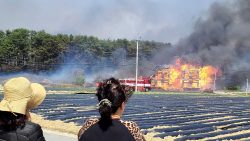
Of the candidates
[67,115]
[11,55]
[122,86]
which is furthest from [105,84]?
[11,55]

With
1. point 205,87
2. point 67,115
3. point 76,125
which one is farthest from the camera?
point 205,87

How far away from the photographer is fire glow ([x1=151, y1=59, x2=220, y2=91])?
58.5m

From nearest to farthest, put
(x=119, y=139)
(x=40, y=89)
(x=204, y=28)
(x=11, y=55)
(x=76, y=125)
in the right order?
(x=119, y=139) < (x=40, y=89) < (x=76, y=125) < (x=204, y=28) < (x=11, y=55)

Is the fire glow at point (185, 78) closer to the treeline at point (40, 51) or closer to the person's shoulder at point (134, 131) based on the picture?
the treeline at point (40, 51)

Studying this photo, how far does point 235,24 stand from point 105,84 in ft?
194

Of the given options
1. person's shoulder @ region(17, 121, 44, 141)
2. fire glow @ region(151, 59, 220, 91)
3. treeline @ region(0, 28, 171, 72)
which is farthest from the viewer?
treeline @ region(0, 28, 171, 72)

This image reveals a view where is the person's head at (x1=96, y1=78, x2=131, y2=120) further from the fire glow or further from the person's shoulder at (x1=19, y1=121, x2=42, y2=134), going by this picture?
the fire glow

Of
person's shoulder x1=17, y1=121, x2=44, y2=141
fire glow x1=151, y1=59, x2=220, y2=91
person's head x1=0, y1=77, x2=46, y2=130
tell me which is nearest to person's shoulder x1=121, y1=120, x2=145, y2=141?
person's shoulder x1=17, y1=121, x2=44, y2=141

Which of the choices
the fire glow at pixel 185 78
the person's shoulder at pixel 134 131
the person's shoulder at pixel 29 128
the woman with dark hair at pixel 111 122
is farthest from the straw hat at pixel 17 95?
the fire glow at pixel 185 78

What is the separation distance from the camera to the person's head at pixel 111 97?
3486 mm

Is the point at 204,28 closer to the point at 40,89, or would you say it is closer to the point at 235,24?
the point at 235,24

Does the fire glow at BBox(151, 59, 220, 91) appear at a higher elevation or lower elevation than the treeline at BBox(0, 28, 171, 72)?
lower

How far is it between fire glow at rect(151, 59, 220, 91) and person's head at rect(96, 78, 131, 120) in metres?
55.2

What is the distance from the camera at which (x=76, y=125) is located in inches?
651
